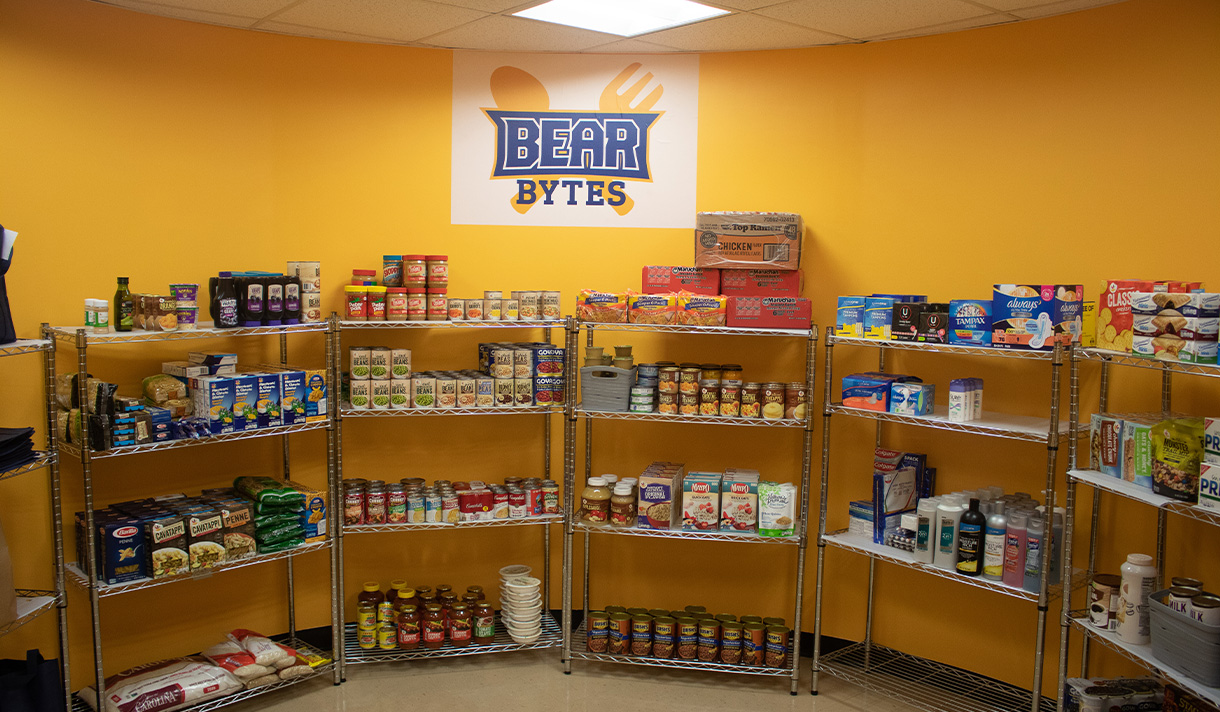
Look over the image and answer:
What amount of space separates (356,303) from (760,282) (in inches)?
75.5

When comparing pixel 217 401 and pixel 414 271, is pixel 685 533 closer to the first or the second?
pixel 414 271

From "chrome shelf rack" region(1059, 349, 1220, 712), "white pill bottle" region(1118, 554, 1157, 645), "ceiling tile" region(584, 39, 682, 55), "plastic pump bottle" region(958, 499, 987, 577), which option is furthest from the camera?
"ceiling tile" region(584, 39, 682, 55)

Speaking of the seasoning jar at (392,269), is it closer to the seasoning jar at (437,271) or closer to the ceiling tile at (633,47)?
the seasoning jar at (437,271)

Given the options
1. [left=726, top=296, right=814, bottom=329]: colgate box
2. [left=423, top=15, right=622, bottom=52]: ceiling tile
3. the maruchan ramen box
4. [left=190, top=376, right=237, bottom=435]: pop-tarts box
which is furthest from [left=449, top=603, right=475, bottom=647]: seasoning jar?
[left=423, top=15, right=622, bottom=52]: ceiling tile

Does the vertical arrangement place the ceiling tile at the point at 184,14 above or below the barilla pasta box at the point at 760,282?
above

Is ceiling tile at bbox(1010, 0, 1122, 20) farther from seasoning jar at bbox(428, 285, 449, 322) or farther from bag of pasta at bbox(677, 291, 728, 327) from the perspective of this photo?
seasoning jar at bbox(428, 285, 449, 322)

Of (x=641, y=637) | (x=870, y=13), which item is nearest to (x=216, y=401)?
(x=641, y=637)

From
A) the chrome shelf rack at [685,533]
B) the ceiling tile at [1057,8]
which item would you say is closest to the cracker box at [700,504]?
the chrome shelf rack at [685,533]

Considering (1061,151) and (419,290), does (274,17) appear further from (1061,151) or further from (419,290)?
(1061,151)

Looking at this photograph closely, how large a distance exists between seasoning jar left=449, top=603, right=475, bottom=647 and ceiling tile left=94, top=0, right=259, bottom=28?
3.00 meters

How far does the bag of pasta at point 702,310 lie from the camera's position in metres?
4.07

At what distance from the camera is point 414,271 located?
4180 mm

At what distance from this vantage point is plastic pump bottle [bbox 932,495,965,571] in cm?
364

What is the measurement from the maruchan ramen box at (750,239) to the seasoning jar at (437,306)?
1.26m
